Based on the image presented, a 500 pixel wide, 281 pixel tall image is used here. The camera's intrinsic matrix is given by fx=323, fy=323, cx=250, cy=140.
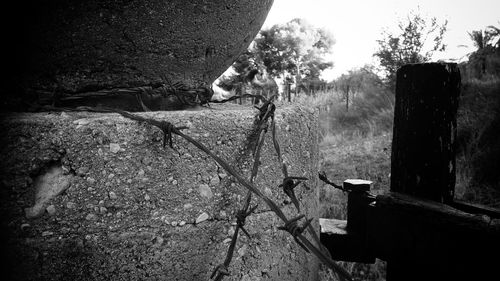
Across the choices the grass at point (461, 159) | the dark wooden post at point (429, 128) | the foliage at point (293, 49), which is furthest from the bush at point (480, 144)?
the foliage at point (293, 49)

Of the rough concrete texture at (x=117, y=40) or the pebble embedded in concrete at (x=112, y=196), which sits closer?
the pebble embedded in concrete at (x=112, y=196)

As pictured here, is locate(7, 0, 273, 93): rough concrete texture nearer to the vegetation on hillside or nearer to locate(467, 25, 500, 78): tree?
the vegetation on hillside

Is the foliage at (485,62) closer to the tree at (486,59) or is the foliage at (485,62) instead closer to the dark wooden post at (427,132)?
the tree at (486,59)

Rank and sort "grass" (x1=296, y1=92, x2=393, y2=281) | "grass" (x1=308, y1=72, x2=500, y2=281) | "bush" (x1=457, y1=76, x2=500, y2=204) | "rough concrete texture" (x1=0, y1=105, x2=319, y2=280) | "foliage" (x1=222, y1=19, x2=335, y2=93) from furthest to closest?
"foliage" (x1=222, y1=19, x2=335, y2=93), "bush" (x1=457, y1=76, x2=500, y2=204), "grass" (x1=308, y1=72, x2=500, y2=281), "grass" (x1=296, y1=92, x2=393, y2=281), "rough concrete texture" (x1=0, y1=105, x2=319, y2=280)

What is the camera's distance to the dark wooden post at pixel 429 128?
1056mm

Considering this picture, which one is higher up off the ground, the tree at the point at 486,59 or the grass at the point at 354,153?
the tree at the point at 486,59

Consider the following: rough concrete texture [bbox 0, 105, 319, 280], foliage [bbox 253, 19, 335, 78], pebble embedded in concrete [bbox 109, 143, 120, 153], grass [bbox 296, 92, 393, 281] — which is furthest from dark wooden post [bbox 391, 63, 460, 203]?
foliage [bbox 253, 19, 335, 78]

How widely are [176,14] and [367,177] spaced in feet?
15.8

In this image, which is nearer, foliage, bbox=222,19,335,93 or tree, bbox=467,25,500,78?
tree, bbox=467,25,500,78

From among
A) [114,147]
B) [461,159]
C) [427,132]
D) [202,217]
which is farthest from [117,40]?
[461,159]

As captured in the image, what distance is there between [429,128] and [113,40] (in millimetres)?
1085

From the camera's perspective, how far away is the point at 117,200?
83cm

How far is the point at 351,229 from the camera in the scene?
1.45m

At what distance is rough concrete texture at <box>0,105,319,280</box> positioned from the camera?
0.81m
